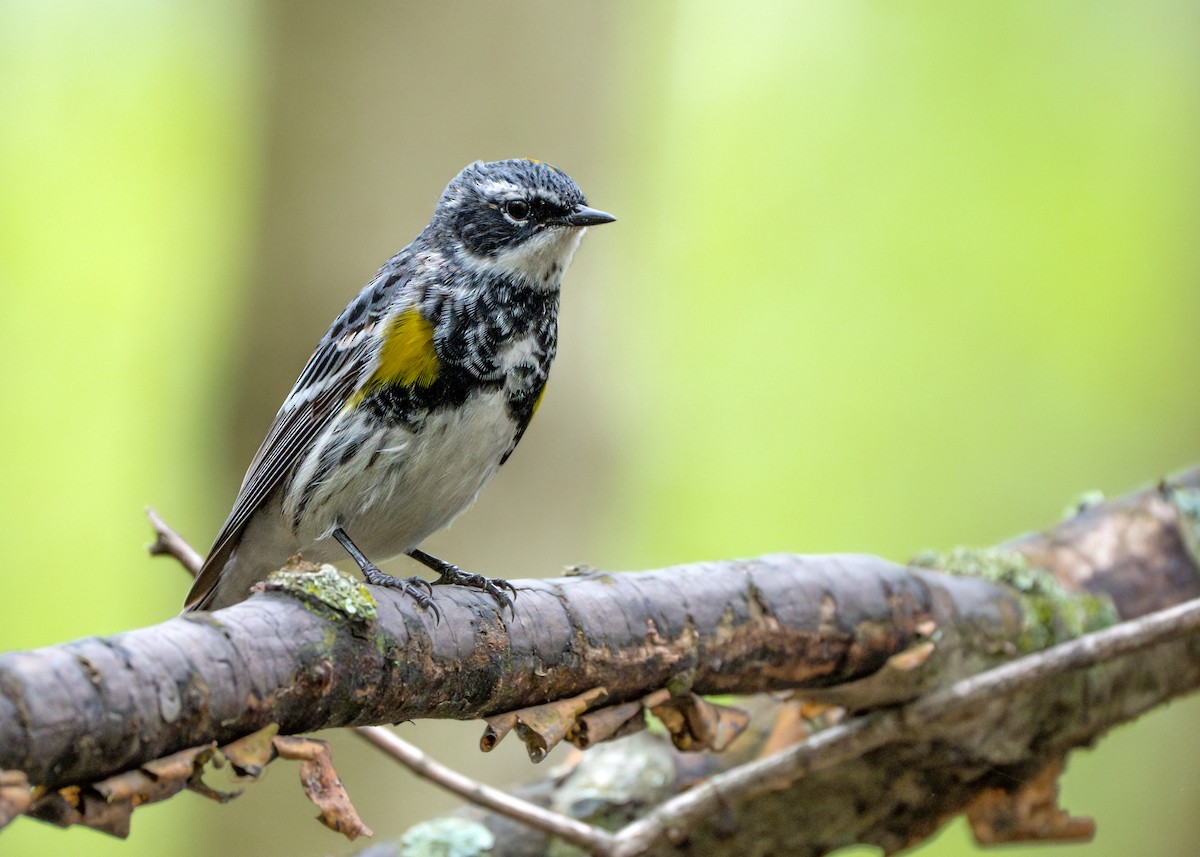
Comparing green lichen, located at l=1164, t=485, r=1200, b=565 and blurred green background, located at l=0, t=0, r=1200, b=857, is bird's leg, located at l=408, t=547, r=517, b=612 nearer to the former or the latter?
blurred green background, located at l=0, t=0, r=1200, b=857

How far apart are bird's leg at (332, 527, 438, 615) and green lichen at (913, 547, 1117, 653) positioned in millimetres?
1976

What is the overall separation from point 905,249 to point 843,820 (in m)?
7.08

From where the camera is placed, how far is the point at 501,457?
3951 millimetres

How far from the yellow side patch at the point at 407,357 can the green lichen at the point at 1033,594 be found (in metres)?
1.94

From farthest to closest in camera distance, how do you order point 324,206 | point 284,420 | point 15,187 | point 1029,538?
point 15,187
point 324,206
point 1029,538
point 284,420

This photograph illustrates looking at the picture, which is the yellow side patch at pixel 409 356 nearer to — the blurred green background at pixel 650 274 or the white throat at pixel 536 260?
the white throat at pixel 536 260

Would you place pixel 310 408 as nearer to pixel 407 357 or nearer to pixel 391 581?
pixel 407 357

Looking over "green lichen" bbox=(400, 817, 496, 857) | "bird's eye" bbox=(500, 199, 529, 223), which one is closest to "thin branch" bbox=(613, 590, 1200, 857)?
"green lichen" bbox=(400, 817, 496, 857)

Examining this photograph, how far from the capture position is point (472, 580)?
342cm

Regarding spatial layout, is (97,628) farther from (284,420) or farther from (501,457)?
(501,457)

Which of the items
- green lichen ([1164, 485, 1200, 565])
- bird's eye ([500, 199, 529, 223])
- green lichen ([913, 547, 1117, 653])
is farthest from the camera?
green lichen ([1164, 485, 1200, 565])

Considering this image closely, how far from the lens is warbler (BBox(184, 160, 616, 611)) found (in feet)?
11.9

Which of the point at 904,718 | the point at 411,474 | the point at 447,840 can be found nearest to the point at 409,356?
the point at 411,474

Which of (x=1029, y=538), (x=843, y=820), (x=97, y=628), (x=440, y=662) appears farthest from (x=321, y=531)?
(x=97, y=628)
